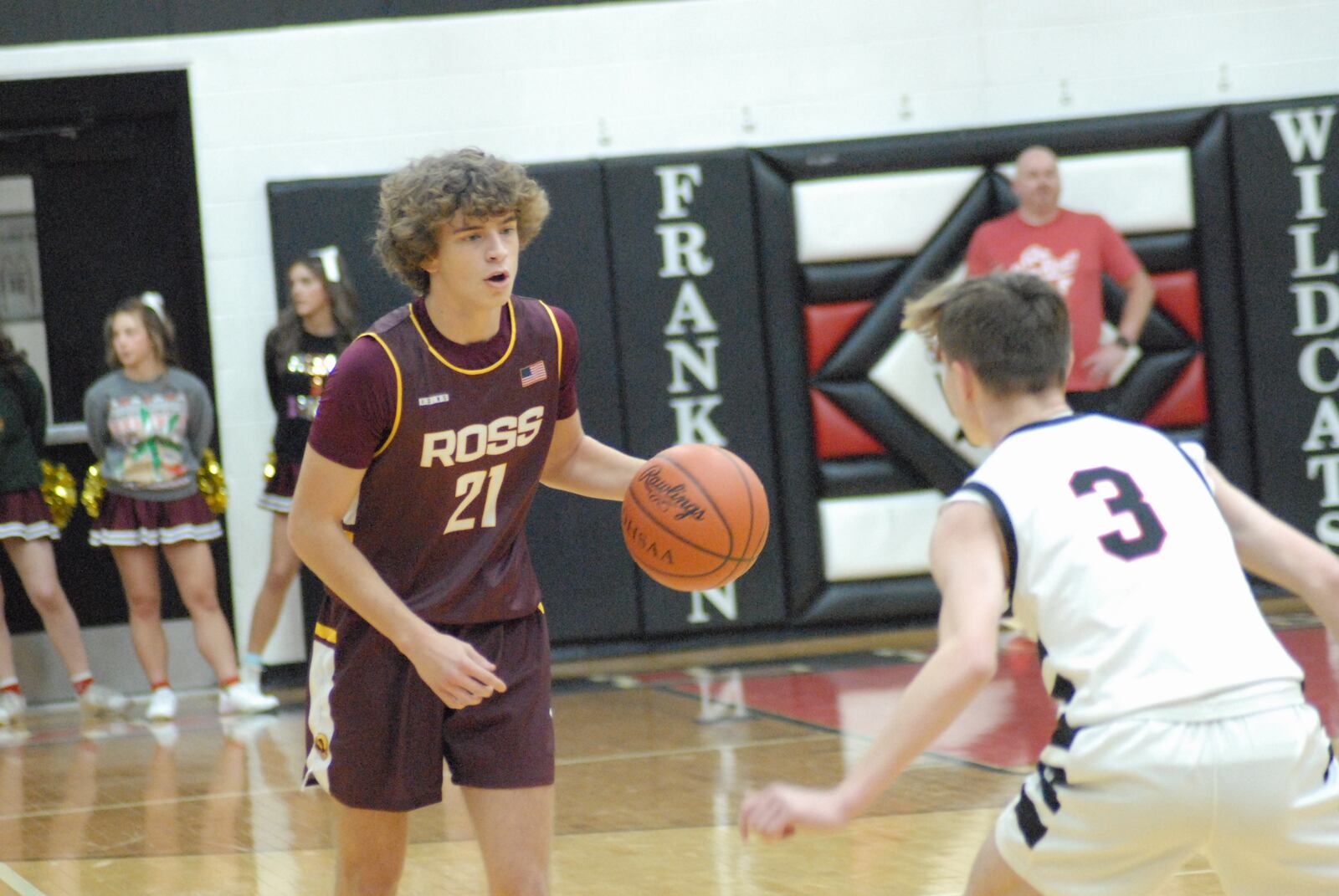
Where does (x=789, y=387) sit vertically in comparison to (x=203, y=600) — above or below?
above

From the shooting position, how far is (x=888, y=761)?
1.95 metres

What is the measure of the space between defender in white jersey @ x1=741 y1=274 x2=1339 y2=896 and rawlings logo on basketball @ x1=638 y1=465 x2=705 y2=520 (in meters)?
0.99

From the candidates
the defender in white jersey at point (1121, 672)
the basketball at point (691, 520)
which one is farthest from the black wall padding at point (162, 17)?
the defender in white jersey at point (1121, 672)

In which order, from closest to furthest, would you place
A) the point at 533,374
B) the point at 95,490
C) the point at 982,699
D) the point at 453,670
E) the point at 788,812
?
the point at 788,812 → the point at 453,670 → the point at 533,374 → the point at 982,699 → the point at 95,490

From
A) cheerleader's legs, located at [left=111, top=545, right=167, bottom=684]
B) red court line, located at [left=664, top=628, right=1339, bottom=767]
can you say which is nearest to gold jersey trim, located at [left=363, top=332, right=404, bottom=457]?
red court line, located at [left=664, top=628, right=1339, bottom=767]

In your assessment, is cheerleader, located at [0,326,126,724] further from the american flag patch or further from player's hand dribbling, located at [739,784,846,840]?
player's hand dribbling, located at [739,784,846,840]

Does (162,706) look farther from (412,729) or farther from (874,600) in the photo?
(412,729)

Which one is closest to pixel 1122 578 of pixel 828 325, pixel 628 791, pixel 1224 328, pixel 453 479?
pixel 453 479

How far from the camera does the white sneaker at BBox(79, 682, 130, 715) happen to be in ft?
22.4

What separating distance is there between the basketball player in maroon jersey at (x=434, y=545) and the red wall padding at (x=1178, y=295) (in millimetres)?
4981

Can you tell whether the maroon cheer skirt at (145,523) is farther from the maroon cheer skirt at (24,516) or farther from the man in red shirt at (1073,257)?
the man in red shirt at (1073,257)

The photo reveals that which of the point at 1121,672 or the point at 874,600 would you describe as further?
the point at 874,600

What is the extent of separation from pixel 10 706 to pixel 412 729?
15.2 feet

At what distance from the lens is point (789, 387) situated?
7246 mm
